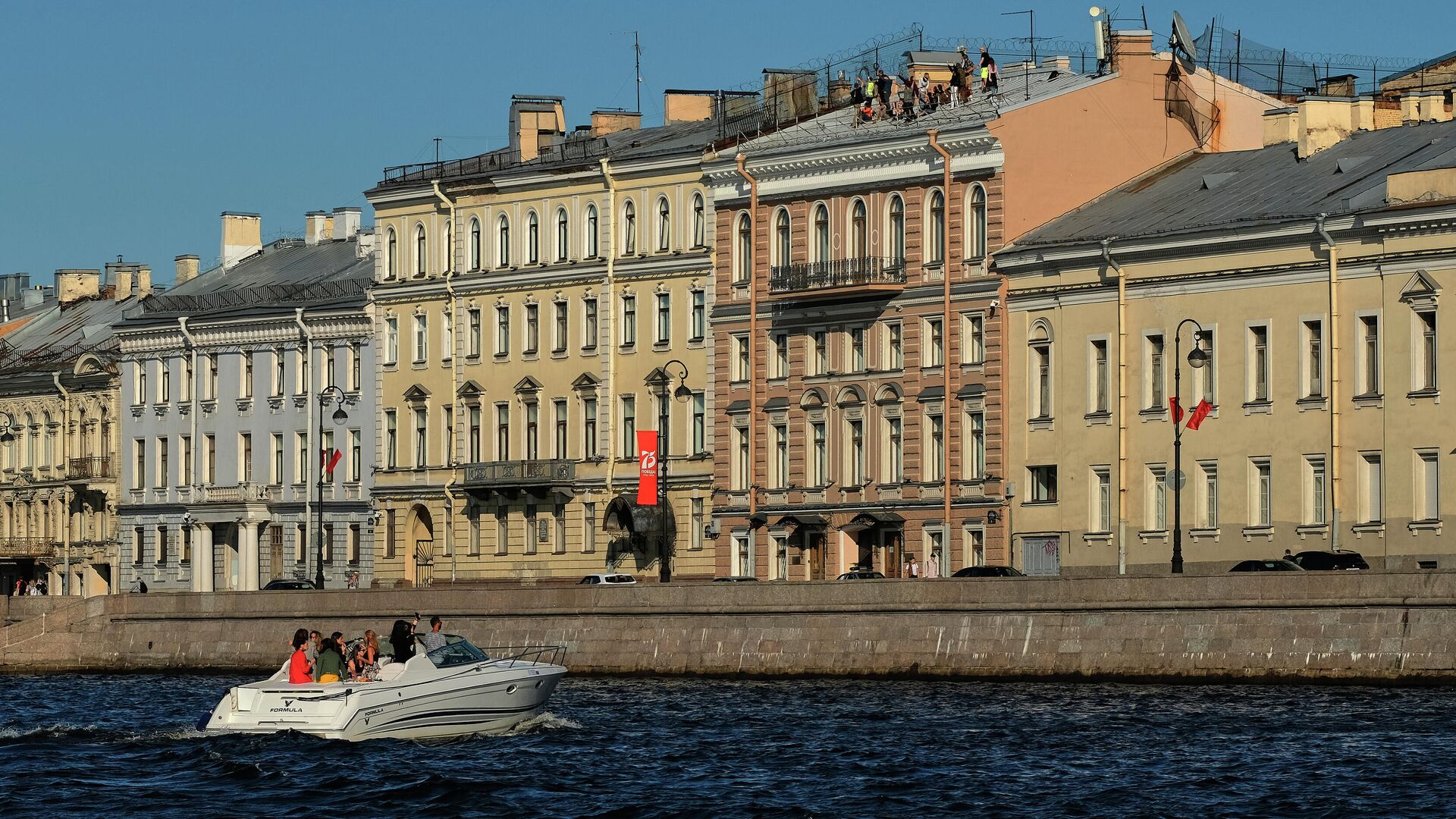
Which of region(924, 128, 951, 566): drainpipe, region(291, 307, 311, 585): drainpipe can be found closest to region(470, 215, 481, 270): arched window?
region(291, 307, 311, 585): drainpipe

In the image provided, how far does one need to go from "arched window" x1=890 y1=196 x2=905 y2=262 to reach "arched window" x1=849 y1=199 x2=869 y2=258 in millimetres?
760

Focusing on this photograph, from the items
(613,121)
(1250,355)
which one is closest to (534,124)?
(613,121)

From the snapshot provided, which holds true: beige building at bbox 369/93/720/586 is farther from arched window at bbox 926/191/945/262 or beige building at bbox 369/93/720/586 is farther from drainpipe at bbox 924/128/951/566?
drainpipe at bbox 924/128/951/566

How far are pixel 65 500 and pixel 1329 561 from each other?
49.6 m

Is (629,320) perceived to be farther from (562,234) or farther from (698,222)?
(698,222)

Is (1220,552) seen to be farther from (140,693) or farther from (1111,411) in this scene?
(140,693)

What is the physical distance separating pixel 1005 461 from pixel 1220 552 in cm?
681

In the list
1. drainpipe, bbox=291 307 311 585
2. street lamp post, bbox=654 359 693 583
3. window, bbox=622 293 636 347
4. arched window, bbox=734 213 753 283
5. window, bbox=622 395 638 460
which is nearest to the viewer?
street lamp post, bbox=654 359 693 583

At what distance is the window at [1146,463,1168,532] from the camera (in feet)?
236

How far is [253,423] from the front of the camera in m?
96.1

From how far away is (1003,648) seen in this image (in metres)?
61.8

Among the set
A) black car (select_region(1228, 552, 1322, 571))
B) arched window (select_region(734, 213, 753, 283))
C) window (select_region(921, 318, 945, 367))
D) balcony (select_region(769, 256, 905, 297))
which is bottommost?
black car (select_region(1228, 552, 1322, 571))

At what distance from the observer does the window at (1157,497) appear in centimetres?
7194

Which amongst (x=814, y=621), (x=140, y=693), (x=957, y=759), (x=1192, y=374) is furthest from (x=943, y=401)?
(x=957, y=759)
